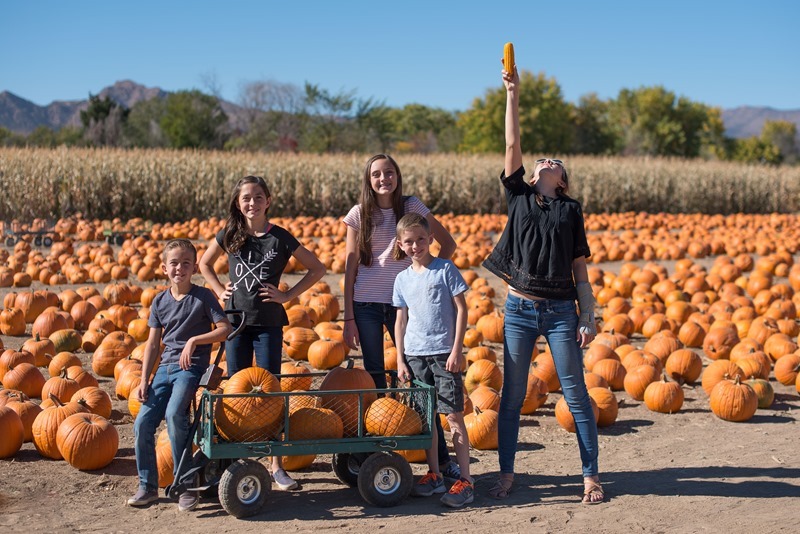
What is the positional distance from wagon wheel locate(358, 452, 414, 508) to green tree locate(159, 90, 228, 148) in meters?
48.7

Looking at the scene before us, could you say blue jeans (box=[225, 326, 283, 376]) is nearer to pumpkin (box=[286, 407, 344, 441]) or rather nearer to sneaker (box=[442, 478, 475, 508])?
pumpkin (box=[286, 407, 344, 441])

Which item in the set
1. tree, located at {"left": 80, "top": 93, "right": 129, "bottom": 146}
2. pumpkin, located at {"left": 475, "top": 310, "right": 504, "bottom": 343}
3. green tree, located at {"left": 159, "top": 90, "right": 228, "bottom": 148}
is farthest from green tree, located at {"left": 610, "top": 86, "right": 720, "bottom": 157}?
pumpkin, located at {"left": 475, "top": 310, "right": 504, "bottom": 343}

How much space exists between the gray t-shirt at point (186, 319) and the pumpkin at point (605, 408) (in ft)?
9.67

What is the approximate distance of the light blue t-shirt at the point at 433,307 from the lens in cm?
461

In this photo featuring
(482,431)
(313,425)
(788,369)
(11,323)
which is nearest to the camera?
(313,425)

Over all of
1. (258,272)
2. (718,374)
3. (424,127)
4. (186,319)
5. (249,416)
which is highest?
(424,127)

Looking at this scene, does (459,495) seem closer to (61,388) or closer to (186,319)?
(186,319)

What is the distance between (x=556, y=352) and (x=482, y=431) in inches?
49.2

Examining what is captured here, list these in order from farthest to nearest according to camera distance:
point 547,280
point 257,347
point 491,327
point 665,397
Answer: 1. point 491,327
2. point 665,397
3. point 257,347
4. point 547,280

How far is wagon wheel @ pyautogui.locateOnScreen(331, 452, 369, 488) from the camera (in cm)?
478

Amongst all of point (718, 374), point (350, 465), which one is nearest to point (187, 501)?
point (350, 465)

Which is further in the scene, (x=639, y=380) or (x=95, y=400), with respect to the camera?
(x=639, y=380)

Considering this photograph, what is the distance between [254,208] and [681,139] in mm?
73039

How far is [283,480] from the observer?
4738 millimetres
